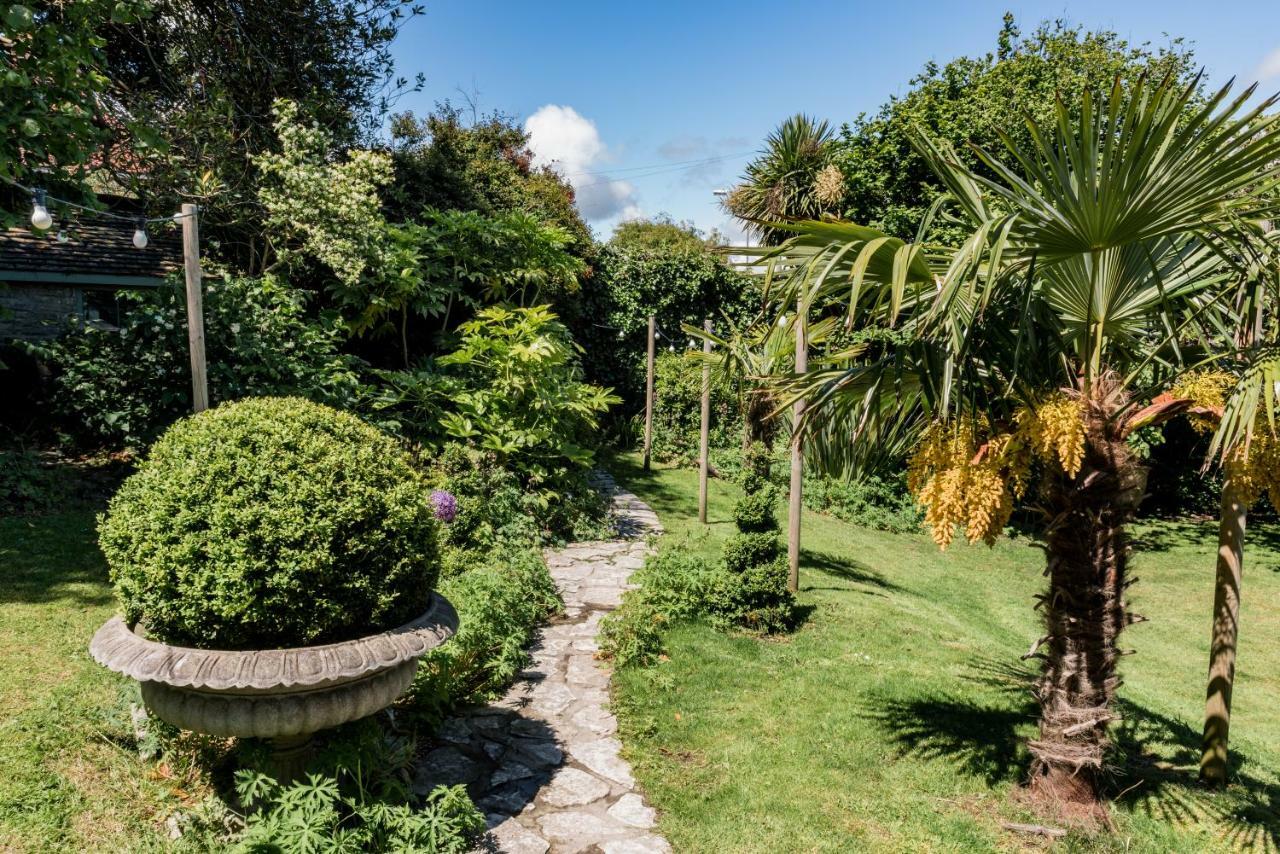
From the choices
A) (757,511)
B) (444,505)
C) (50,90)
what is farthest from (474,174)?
(757,511)

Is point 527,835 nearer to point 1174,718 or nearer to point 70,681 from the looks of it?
point 70,681

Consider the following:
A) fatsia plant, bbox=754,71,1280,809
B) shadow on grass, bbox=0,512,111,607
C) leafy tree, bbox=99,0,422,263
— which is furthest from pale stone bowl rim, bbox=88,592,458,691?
leafy tree, bbox=99,0,422,263

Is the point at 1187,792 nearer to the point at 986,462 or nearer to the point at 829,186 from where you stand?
the point at 986,462

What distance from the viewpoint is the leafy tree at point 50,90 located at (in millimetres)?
5434

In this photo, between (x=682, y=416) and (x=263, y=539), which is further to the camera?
(x=682, y=416)

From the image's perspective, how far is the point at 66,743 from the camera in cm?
360

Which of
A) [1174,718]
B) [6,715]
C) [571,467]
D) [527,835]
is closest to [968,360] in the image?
[527,835]

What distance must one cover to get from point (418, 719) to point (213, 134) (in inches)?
359

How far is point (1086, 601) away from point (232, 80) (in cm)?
1217

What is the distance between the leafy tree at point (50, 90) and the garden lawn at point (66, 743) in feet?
9.91

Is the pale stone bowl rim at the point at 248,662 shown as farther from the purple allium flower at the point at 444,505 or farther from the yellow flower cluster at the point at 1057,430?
the purple allium flower at the point at 444,505

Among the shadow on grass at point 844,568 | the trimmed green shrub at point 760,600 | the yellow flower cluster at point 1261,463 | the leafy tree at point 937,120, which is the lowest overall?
the shadow on grass at point 844,568

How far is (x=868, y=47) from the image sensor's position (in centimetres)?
1047

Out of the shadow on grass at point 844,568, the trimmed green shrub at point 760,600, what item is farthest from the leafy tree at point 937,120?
the trimmed green shrub at point 760,600
